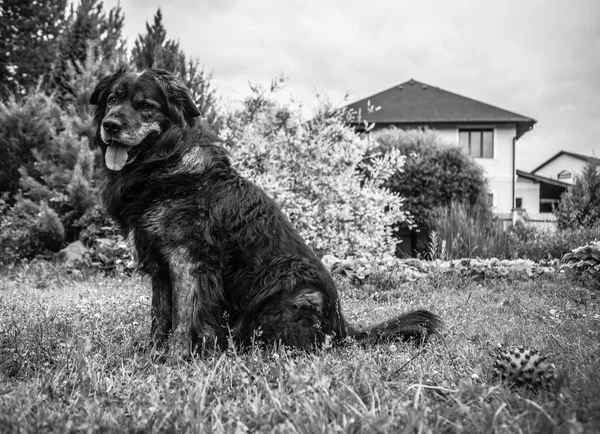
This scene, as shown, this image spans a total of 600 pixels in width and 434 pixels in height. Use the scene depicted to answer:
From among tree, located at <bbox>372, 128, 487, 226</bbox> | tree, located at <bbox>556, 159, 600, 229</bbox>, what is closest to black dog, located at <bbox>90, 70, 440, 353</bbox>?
tree, located at <bbox>372, 128, 487, 226</bbox>

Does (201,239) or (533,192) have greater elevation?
(533,192)

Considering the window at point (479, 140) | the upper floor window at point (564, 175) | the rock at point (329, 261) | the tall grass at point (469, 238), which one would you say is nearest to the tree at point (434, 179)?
the tall grass at point (469, 238)

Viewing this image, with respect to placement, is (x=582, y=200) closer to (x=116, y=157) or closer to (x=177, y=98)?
(x=177, y=98)

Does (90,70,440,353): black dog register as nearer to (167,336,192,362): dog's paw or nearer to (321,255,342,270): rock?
(167,336,192,362): dog's paw

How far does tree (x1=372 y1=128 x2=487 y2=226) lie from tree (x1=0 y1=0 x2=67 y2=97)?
1522cm

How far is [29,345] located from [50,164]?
6.84 m

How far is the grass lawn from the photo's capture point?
57.6 inches

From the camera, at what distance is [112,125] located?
9.71 feet

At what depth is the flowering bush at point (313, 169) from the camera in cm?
770

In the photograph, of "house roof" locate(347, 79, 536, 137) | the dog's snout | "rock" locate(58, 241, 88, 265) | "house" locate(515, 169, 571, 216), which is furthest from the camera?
"house" locate(515, 169, 571, 216)

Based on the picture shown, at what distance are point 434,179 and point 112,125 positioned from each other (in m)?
11.0

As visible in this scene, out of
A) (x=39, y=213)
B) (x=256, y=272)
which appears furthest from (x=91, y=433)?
(x=39, y=213)

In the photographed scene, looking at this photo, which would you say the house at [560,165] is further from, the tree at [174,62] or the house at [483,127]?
the tree at [174,62]

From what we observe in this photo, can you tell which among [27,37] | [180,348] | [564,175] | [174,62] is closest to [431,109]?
[174,62]
